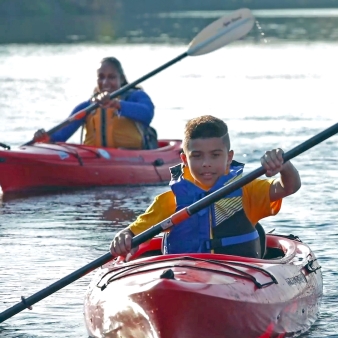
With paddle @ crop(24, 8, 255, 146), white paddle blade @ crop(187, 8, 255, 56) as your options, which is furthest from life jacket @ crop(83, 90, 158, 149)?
white paddle blade @ crop(187, 8, 255, 56)

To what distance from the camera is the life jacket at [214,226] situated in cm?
630

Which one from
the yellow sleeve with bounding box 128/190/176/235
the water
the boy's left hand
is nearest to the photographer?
the boy's left hand

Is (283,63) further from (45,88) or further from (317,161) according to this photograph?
(317,161)

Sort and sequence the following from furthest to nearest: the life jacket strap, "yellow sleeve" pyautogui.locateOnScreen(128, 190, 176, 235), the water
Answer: the water → "yellow sleeve" pyautogui.locateOnScreen(128, 190, 176, 235) → the life jacket strap

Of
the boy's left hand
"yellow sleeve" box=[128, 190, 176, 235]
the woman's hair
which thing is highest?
the woman's hair

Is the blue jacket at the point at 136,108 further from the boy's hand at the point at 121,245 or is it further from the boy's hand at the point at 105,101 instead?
the boy's hand at the point at 121,245

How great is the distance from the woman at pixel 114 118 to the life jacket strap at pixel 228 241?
5.00 metres

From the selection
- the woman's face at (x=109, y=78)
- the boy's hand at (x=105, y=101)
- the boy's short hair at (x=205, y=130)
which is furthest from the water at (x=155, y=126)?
the boy's short hair at (x=205, y=130)

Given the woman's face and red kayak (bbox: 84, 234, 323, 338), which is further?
the woman's face

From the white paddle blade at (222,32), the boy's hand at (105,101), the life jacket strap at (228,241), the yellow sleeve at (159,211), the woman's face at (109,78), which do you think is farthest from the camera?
the woman's face at (109,78)

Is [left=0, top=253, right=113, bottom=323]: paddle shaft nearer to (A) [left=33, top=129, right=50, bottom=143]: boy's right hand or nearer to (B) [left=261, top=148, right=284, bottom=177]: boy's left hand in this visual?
(B) [left=261, top=148, right=284, bottom=177]: boy's left hand

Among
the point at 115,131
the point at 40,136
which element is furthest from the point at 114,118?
the point at 40,136

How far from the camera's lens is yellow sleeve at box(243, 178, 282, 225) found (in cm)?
633

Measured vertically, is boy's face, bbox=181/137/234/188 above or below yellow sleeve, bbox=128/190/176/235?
above
